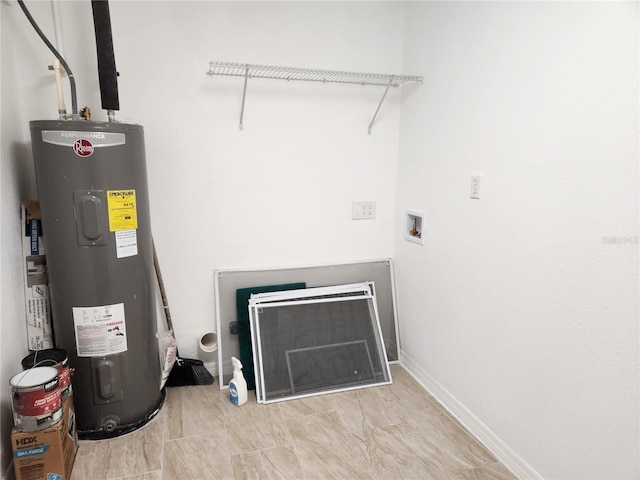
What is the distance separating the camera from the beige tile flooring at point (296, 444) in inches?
65.6

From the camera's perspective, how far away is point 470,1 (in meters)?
1.82

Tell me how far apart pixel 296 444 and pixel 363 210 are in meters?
1.39

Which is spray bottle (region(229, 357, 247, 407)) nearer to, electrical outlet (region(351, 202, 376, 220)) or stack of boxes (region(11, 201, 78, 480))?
stack of boxes (region(11, 201, 78, 480))

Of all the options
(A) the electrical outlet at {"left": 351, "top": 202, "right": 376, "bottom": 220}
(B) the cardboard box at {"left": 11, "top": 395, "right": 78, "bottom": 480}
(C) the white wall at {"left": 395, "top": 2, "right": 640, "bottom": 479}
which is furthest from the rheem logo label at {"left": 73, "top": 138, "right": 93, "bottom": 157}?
(C) the white wall at {"left": 395, "top": 2, "right": 640, "bottom": 479}

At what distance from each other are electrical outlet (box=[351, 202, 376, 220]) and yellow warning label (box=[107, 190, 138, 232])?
Answer: 129 cm

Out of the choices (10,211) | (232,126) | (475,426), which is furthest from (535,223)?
(10,211)

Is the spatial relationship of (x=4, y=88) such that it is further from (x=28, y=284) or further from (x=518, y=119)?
(x=518, y=119)

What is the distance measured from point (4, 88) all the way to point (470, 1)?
6.94 ft

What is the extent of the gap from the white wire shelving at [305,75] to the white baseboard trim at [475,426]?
60.3 inches

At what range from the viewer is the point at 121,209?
A: 169cm

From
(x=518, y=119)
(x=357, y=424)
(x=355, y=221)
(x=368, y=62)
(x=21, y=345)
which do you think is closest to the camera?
(x=518, y=119)

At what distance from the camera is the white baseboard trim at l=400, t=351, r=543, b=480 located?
5.45 ft

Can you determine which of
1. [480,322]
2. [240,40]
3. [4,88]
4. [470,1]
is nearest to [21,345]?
[4,88]

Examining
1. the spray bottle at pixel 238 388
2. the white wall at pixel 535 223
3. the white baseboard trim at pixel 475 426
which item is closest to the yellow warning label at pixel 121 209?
the spray bottle at pixel 238 388
